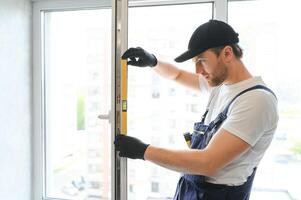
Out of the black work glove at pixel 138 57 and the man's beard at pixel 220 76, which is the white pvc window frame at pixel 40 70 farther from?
the man's beard at pixel 220 76

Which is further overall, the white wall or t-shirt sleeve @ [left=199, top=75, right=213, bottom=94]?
the white wall

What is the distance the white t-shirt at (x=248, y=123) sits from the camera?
0.96 m

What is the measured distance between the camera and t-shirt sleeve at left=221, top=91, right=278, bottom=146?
3.15 ft

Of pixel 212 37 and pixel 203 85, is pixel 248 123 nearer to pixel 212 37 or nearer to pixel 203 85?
pixel 212 37

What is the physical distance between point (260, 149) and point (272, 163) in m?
0.60

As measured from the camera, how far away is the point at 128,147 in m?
1.00

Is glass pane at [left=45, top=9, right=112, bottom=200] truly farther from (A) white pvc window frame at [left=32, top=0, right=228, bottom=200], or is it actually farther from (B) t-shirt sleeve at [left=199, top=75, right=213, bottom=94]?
(B) t-shirt sleeve at [left=199, top=75, right=213, bottom=94]

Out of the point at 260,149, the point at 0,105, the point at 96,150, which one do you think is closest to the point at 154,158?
the point at 260,149

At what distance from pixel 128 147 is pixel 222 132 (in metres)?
0.33

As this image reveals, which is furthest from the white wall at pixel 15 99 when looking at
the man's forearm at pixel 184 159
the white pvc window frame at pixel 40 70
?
the man's forearm at pixel 184 159

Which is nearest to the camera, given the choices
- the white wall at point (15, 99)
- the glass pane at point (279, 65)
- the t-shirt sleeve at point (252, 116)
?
the t-shirt sleeve at point (252, 116)

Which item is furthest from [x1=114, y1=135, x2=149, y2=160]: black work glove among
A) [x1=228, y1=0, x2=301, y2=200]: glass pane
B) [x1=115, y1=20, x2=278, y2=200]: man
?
[x1=228, y1=0, x2=301, y2=200]: glass pane

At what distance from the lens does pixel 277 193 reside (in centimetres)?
159

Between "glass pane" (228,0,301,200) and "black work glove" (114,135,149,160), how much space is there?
857 mm
